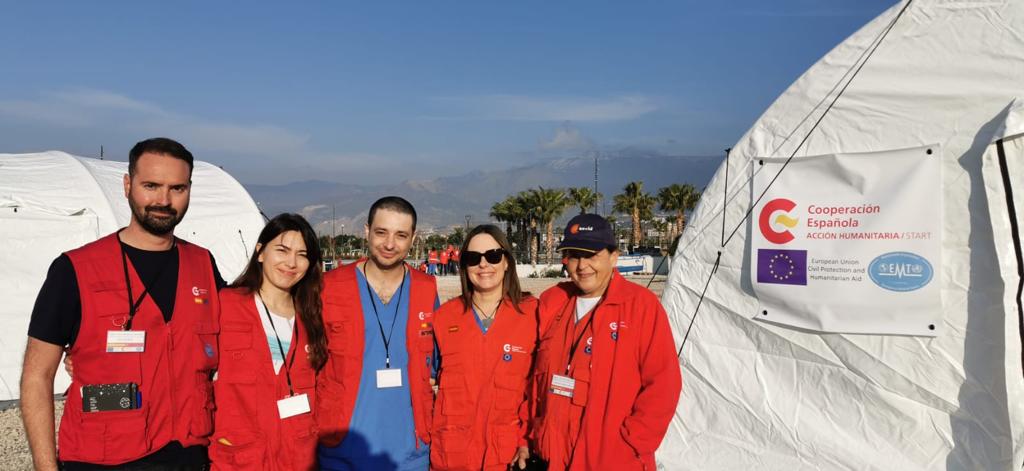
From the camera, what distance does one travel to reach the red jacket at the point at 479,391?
324 centimetres

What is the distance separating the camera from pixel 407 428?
3195 millimetres

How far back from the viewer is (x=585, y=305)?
3.41m

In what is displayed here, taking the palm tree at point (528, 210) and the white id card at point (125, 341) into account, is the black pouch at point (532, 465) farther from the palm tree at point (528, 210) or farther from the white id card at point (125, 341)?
the palm tree at point (528, 210)

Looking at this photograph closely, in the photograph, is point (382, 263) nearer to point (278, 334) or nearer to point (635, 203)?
point (278, 334)

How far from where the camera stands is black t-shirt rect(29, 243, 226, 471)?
8.27 ft

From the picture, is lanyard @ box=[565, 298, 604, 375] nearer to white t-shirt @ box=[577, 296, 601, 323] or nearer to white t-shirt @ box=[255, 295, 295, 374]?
white t-shirt @ box=[577, 296, 601, 323]

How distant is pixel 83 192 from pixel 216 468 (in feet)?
27.5

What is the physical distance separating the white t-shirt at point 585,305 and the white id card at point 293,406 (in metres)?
1.37

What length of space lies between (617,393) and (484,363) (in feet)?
2.21

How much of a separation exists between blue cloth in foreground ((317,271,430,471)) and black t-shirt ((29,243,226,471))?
62 centimetres

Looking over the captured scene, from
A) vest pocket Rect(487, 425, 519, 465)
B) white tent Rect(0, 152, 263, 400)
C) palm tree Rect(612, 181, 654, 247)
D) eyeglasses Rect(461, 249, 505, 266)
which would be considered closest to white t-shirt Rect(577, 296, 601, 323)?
eyeglasses Rect(461, 249, 505, 266)

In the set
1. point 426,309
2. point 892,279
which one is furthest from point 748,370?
point 426,309

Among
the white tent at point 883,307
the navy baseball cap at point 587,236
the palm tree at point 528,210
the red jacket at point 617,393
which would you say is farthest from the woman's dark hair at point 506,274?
the palm tree at point 528,210

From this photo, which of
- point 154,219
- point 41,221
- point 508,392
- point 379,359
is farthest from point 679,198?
point 154,219
